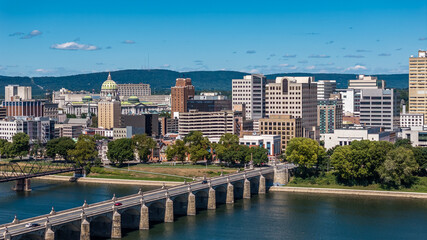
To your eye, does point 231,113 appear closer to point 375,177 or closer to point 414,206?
point 375,177

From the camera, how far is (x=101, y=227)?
8300 centimetres

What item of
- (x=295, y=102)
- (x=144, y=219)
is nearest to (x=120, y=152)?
(x=295, y=102)

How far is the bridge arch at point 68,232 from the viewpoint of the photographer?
7781 centimetres

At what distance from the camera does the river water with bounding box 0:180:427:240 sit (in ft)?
287

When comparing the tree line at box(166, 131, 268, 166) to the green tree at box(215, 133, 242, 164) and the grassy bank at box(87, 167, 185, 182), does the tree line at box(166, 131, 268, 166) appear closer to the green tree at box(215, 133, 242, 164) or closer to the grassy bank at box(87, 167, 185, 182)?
the green tree at box(215, 133, 242, 164)

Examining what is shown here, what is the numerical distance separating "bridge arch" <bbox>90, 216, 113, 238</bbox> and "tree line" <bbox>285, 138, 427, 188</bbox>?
52.1m

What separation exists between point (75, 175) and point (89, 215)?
6729 centimetres

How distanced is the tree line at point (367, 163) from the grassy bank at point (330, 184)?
3.16ft

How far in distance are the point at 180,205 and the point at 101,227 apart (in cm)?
2031

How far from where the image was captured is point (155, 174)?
467 feet

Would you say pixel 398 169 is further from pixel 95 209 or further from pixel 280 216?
pixel 95 209

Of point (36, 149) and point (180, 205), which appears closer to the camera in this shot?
point (180, 205)

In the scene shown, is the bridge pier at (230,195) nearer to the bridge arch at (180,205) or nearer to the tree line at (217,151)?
the bridge arch at (180,205)

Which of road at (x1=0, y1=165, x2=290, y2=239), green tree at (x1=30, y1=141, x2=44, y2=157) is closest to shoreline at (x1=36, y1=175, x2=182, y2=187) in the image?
road at (x1=0, y1=165, x2=290, y2=239)
